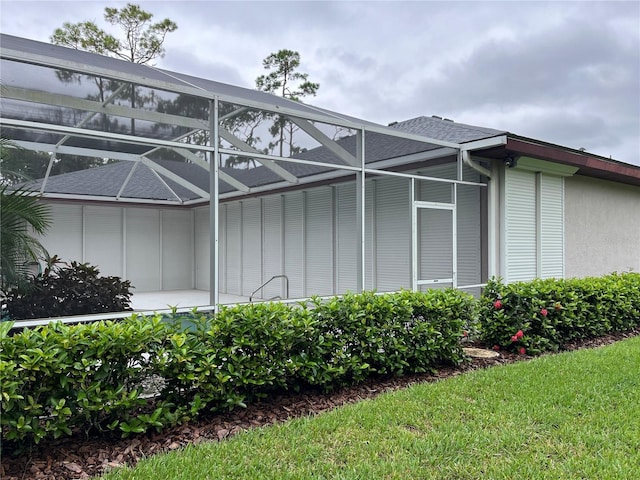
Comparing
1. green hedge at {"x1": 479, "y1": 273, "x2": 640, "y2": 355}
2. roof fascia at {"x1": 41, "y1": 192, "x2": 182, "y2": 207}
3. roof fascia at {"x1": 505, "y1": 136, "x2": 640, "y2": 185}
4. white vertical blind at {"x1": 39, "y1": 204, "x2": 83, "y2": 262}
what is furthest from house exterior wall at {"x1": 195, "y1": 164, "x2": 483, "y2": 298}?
white vertical blind at {"x1": 39, "y1": 204, "x2": 83, "y2": 262}

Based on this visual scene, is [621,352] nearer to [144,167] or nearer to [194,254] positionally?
[144,167]

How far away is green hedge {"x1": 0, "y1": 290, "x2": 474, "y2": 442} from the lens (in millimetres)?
2703

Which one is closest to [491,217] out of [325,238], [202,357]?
[325,238]

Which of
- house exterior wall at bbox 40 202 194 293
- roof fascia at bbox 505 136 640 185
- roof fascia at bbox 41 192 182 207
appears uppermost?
roof fascia at bbox 505 136 640 185

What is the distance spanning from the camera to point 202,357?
329cm

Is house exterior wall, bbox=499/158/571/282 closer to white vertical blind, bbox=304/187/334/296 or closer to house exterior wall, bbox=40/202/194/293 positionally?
white vertical blind, bbox=304/187/334/296

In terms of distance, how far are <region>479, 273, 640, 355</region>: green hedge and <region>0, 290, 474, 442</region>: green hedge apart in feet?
3.15

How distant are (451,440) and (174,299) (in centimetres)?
1015

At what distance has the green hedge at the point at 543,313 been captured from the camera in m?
5.41

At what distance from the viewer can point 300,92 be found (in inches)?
816

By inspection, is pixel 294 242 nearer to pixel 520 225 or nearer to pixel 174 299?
pixel 174 299

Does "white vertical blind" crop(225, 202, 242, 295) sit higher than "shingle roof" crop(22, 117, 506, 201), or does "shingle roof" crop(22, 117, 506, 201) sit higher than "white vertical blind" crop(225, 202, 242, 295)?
"shingle roof" crop(22, 117, 506, 201)

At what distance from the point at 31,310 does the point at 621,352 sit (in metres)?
6.33

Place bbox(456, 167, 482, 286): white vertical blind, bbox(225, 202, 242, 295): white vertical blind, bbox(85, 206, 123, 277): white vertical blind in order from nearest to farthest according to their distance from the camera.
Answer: bbox(456, 167, 482, 286): white vertical blind → bbox(85, 206, 123, 277): white vertical blind → bbox(225, 202, 242, 295): white vertical blind
